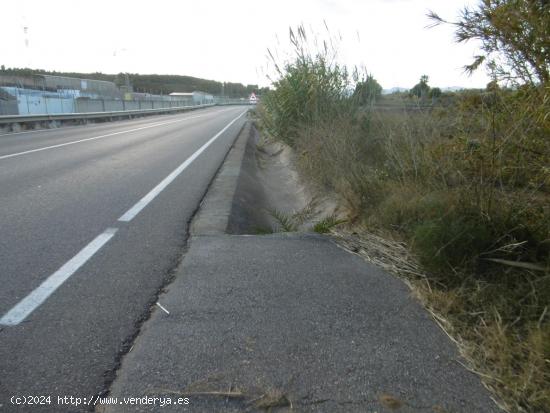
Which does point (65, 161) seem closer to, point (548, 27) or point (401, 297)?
point (401, 297)

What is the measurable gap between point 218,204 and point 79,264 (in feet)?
8.11

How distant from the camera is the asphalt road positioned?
2344 mm

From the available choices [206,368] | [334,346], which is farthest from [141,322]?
[334,346]

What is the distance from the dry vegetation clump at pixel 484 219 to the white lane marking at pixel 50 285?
2387mm

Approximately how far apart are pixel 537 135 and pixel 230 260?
7.75ft

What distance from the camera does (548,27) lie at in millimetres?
2855

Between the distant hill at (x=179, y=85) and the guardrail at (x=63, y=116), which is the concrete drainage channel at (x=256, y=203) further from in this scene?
the distant hill at (x=179, y=85)

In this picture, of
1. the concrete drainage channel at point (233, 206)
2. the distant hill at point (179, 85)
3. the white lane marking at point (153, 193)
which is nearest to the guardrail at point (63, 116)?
the white lane marking at point (153, 193)

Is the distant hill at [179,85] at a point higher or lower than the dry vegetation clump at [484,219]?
lower

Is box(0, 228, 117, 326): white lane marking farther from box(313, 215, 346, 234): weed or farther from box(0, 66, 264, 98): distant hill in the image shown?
box(0, 66, 264, 98): distant hill

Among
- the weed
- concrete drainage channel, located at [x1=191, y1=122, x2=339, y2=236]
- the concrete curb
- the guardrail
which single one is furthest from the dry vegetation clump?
the guardrail

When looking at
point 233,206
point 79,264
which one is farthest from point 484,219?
point 233,206

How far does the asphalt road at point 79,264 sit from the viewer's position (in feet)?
7.69

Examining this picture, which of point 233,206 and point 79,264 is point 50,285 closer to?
point 79,264
